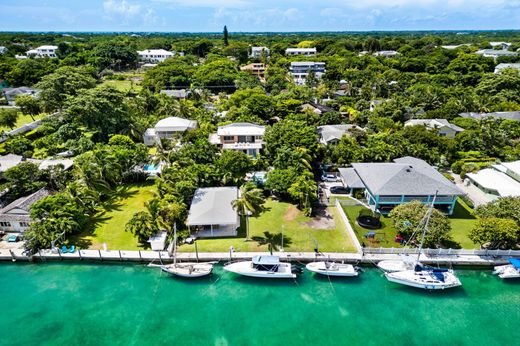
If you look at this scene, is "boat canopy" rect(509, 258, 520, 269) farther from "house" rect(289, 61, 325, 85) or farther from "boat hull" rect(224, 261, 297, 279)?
"house" rect(289, 61, 325, 85)

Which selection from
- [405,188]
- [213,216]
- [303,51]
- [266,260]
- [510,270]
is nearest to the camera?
[510,270]

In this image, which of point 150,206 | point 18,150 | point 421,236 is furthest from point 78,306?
point 18,150

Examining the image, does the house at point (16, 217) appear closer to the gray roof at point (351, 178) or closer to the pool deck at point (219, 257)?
the pool deck at point (219, 257)

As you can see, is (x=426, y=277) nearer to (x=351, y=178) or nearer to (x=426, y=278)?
(x=426, y=278)

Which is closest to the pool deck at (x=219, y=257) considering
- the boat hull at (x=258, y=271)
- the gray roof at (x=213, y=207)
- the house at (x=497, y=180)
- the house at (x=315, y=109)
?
the boat hull at (x=258, y=271)

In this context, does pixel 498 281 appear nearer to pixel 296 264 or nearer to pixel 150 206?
pixel 296 264

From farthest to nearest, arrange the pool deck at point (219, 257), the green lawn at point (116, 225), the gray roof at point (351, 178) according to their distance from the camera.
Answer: the gray roof at point (351, 178) → the green lawn at point (116, 225) → the pool deck at point (219, 257)

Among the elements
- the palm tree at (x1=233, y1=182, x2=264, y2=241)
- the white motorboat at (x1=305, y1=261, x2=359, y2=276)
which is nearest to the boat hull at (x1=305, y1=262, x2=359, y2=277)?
the white motorboat at (x1=305, y1=261, x2=359, y2=276)

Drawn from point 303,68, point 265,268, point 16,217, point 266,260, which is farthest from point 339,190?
point 303,68
